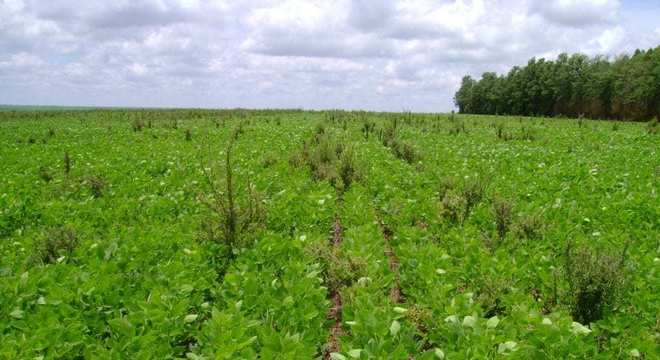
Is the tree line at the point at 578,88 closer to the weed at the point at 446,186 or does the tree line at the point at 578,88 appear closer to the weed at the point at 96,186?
the weed at the point at 446,186

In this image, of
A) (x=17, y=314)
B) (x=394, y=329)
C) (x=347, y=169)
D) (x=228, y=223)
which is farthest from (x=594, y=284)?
(x=347, y=169)

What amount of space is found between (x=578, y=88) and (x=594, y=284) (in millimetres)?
64258

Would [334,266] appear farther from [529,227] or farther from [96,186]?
[96,186]

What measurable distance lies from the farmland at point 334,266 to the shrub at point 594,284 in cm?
2

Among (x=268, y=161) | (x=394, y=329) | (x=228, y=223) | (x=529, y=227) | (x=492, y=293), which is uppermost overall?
(x=268, y=161)

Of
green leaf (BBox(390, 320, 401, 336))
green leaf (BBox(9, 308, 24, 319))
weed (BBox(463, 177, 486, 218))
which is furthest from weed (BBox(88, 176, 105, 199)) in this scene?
green leaf (BBox(390, 320, 401, 336))

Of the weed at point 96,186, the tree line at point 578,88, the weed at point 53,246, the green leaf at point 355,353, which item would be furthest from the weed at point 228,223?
the tree line at point 578,88

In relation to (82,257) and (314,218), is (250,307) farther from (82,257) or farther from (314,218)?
(314,218)

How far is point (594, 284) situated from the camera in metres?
3.96

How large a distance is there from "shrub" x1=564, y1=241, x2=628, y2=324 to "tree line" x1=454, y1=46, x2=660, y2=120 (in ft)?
166

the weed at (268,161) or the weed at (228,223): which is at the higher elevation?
the weed at (268,161)

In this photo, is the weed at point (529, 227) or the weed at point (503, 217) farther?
the weed at point (503, 217)

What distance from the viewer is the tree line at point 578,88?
150 feet

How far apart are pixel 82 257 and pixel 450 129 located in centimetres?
2033
